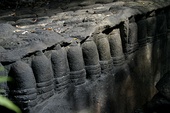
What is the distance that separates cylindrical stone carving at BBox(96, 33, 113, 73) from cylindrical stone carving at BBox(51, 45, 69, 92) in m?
0.46

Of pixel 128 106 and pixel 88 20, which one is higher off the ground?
pixel 88 20

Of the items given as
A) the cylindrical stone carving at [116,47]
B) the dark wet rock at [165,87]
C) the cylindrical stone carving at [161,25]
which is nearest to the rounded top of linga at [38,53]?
the cylindrical stone carving at [116,47]

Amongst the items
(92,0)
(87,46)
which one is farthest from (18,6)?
(87,46)

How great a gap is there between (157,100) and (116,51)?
82 cm

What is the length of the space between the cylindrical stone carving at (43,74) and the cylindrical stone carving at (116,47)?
0.89m

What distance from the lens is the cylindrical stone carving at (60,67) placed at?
7.75 ft

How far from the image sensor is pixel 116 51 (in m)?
3.09

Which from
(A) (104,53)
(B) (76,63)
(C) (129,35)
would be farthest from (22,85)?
(C) (129,35)

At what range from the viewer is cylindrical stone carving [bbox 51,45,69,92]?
2.36 m

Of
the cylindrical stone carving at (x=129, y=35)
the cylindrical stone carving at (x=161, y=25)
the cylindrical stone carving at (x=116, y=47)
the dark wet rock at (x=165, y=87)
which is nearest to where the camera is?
the cylindrical stone carving at (x=116, y=47)

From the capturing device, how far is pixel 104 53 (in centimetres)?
289

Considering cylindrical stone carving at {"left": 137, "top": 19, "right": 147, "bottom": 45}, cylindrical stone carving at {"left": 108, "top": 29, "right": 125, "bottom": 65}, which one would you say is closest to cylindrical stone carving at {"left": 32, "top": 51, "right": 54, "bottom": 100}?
cylindrical stone carving at {"left": 108, "top": 29, "right": 125, "bottom": 65}

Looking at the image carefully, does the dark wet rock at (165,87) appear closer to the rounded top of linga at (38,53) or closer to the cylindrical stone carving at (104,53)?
the cylindrical stone carving at (104,53)

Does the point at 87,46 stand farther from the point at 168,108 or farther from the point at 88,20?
the point at 168,108
